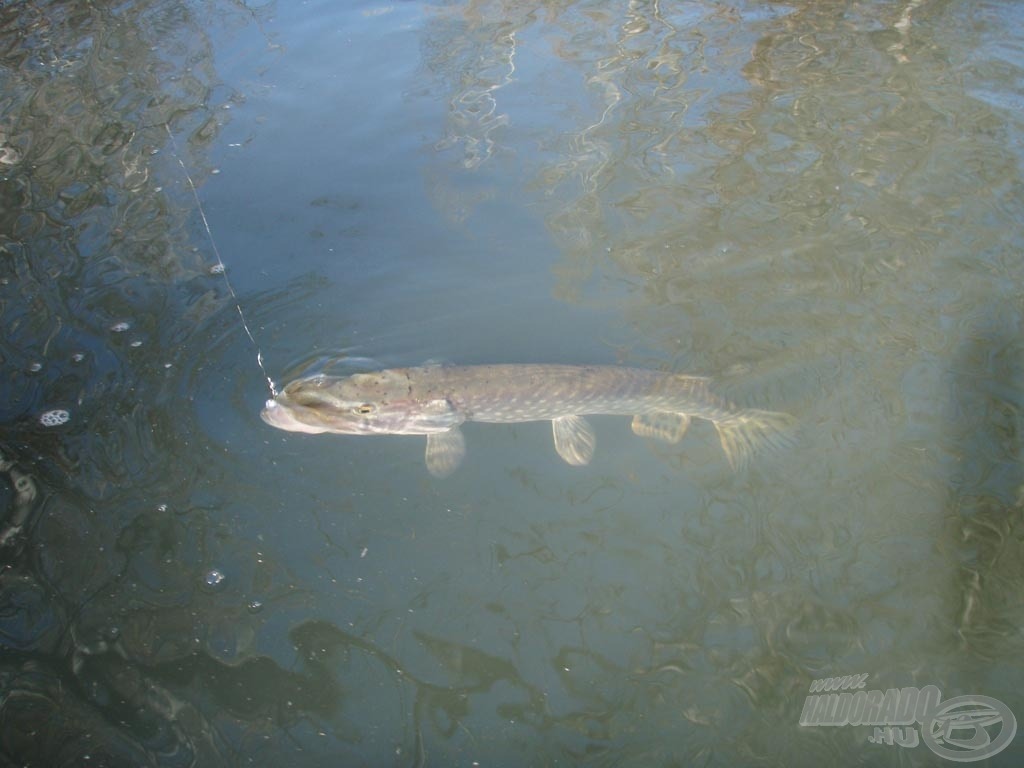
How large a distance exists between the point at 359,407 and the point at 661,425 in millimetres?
1652

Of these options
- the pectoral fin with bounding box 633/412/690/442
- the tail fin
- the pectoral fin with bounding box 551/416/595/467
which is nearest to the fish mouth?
the pectoral fin with bounding box 551/416/595/467

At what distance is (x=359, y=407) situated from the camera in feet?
11.3

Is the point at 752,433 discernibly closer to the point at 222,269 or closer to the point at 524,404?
the point at 524,404

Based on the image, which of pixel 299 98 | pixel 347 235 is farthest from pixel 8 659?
pixel 299 98

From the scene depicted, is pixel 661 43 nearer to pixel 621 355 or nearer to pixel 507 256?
pixel 507 256

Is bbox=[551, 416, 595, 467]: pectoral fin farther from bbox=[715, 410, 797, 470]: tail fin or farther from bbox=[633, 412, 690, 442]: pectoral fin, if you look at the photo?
bbox=[715, 410, 797, 470]: tail fin

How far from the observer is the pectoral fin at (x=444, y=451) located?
349 cm

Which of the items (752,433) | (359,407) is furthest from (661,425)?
(359,407)

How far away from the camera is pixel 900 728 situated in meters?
2.60

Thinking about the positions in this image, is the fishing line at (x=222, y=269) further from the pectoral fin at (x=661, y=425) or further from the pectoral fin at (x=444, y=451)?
the pectoral fin at (x=661, y=425)

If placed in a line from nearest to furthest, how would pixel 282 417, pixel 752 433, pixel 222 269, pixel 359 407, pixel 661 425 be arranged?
pixel 282 417, pixel 359 407, pixel 752 433, pixel 661 425, pixel 222 269

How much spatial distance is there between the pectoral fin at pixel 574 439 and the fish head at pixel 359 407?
55 centimetres

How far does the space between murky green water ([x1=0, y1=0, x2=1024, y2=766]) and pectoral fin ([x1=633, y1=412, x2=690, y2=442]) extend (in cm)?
11

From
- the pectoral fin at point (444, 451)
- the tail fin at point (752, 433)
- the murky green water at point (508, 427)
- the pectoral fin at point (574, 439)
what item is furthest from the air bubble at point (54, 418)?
the tail fin at point (752, 433)
